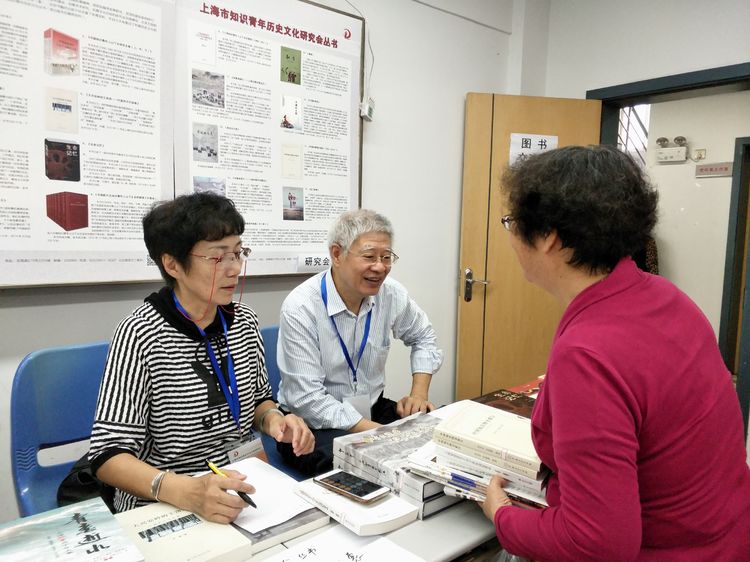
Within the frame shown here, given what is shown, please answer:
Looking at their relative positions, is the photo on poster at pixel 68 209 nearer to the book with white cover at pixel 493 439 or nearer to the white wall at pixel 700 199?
the book with white cover at pixel 493 439

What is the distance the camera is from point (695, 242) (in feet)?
15.6

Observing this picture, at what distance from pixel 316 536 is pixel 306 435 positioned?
1.19 ft

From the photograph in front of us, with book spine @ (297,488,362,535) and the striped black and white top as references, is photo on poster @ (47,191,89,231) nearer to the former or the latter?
the striped black and white top

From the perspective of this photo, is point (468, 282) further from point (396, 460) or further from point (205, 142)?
point (396, 460)

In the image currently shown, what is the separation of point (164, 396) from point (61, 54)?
1.39 m

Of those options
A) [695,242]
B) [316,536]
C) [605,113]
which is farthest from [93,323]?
[695,242]

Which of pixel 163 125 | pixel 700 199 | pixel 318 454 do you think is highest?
pixel 163 125

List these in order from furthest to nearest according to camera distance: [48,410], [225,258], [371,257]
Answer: [371,257] < [48,410] < [225,258]

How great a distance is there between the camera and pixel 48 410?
1.60 m

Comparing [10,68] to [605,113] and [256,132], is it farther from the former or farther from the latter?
[605,113]

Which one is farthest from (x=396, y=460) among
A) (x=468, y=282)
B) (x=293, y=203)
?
(x=468, y=282)

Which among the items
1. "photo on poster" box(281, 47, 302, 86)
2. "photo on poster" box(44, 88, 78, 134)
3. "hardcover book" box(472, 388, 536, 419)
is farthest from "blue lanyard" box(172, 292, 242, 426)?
"photo on poster" box(281, 47, 302, 86)

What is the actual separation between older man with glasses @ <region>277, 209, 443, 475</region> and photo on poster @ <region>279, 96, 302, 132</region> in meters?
0.81

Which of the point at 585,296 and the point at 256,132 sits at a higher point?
the point at 256,132
